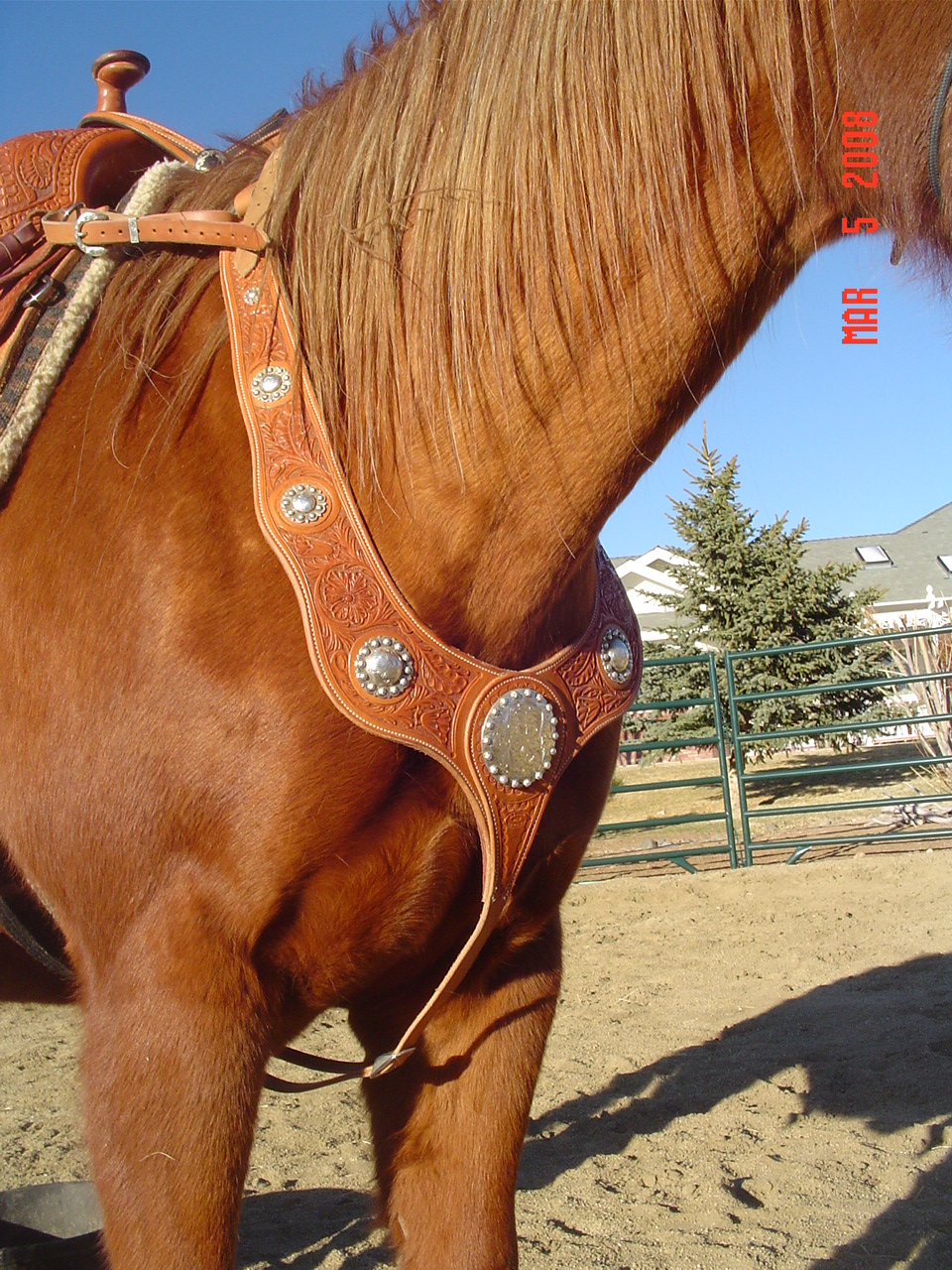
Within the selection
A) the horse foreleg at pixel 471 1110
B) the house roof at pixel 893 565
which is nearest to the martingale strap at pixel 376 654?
the horse foreleg at pixel 471 1110

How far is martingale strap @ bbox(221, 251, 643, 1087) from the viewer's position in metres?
1.08

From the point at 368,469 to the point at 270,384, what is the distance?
0.15 m

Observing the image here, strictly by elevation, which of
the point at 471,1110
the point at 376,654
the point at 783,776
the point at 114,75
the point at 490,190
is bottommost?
the point at 783,776

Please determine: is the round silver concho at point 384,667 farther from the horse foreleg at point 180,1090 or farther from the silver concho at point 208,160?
the silver concho at point 208,160

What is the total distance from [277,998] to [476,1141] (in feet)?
1.46

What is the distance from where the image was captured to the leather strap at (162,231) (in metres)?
1.20

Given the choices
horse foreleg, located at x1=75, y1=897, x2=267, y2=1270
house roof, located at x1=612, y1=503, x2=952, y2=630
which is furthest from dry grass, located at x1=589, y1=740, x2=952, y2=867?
house roof, located at x1=612, y1=503, x2=952, y2=630

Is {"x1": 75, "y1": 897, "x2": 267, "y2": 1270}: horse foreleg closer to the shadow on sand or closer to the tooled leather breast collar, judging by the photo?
the tooled leather breast collar

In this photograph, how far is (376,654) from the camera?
1.08m

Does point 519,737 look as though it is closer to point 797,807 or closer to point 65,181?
point 65,181

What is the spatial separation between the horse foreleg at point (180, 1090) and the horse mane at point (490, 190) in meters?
0.58

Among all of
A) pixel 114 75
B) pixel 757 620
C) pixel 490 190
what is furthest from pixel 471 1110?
pixel 757 620

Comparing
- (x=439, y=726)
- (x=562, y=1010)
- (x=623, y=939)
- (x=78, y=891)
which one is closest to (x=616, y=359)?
(x=439, y=726)

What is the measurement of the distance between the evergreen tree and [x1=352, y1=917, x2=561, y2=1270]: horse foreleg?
38.6 feet
